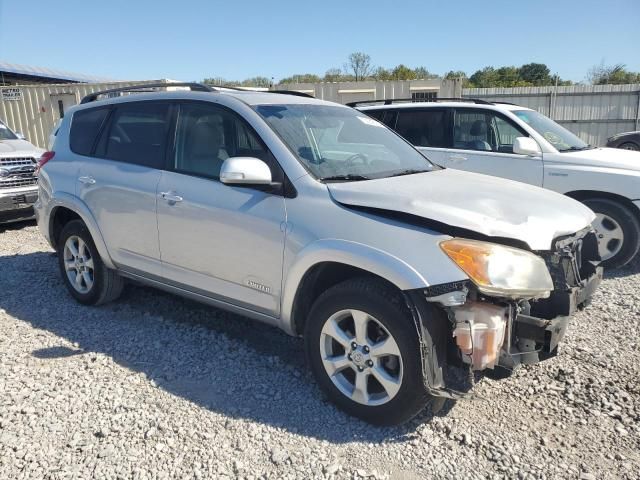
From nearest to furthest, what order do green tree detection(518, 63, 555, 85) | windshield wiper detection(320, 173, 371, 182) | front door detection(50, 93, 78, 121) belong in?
windshield wiper detection(320, 173, 371, 182), front door detection(50, 93, 78, 121), green tree detection(518, 63, 555, 85)

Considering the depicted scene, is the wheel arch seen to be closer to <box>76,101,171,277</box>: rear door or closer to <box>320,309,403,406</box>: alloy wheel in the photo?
<box>320,309,403,406</box>: alloy wheel

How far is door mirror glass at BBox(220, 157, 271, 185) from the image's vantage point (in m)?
3.07

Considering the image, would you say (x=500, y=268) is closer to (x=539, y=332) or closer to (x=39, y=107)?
(x=539, y=332)

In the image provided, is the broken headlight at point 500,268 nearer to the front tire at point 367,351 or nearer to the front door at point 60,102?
the front tire at point 367,351

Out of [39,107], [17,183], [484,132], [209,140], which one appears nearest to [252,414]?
[209,140]

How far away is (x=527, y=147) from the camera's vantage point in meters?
5.99

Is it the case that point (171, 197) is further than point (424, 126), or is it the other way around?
point (424, 126)

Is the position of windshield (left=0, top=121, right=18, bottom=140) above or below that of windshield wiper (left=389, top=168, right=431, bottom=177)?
above

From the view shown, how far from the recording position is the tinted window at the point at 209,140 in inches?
138

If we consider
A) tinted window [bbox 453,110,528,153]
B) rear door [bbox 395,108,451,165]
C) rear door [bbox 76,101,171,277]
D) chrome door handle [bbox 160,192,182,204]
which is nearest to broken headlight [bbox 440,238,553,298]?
chrome door handle [bbox 160,192,182,204]

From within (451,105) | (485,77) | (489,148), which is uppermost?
(485,77)

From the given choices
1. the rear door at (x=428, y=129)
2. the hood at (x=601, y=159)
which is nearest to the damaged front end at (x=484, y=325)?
the hood at (x=601, y=159)

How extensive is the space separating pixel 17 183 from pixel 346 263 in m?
6.73

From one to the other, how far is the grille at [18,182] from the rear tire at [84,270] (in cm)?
354
